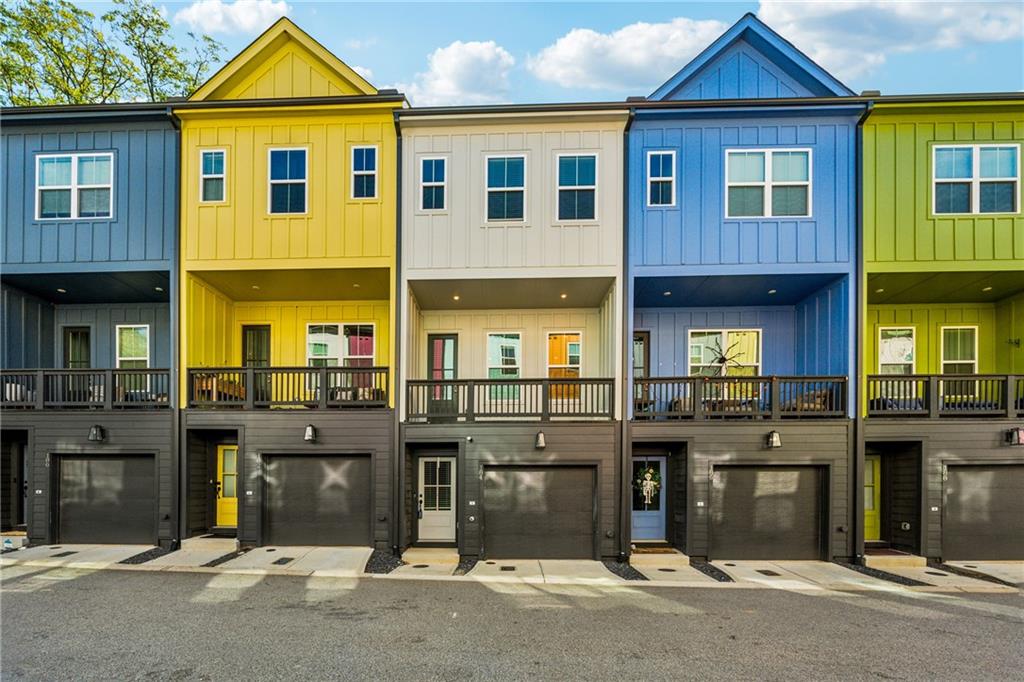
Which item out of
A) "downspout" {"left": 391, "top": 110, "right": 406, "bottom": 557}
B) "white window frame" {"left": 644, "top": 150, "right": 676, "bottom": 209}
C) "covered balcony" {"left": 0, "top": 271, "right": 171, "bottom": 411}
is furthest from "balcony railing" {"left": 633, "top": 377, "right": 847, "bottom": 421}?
"covered balcony" {"left": 0, "top": 271, "right": 171, "bottom": 411}

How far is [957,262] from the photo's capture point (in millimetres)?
9602

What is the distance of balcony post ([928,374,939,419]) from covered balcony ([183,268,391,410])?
10.9 metres

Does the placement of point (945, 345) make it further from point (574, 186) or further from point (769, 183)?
point (574, 186)

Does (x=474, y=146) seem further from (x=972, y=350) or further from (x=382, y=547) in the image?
(x=972, y=350)

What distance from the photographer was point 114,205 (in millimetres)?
10375

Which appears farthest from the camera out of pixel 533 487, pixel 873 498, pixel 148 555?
pixel 873 498

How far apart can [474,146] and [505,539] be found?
26.4 feet

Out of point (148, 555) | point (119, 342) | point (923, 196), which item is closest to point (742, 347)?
point (923, 196)

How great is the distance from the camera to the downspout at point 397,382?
9938 mm

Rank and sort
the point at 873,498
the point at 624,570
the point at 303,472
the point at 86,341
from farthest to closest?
1. the point at 86,341
2. the point at 873,498
3. the point at 303,472
4. the point at 624,570

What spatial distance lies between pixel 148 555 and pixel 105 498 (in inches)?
75.7

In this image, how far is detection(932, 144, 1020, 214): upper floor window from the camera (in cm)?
975

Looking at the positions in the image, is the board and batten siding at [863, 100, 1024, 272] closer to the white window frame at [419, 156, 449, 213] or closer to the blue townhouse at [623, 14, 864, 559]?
the blue townhouse at [623, 14, 864, 559]

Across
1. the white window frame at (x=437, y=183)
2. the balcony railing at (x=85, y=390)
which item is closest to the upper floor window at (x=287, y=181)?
the white window frame at (x=437, y=183)
